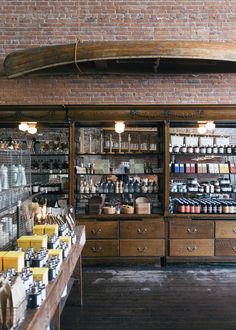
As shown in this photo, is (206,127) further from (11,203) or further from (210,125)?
(11,203)

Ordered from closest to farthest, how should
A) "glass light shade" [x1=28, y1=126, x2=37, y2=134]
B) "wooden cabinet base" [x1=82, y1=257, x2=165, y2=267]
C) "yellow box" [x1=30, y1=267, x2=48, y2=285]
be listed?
"yellow box" [x1=30, y1=267, x2=48, y2=285] → "wooden cabinet base" [x1=82, y1=257, x2=165, y2=267] → "glass light shade" [x1=28, y1=126, x2=37, y2=134]

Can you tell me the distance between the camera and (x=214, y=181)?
247 inches

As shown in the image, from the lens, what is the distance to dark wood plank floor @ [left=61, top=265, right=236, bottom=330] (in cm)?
367

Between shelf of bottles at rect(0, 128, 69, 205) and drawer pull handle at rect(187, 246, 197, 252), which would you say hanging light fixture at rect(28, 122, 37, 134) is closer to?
shelf of bottles at rect(0, 128, 69, 205)

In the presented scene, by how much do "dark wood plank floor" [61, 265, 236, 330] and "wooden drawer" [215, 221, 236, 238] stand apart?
0.50m

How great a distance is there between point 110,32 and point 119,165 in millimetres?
2293

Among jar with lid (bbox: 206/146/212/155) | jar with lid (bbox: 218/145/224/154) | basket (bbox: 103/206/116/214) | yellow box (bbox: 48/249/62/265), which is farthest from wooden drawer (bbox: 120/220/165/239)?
yellow box (bbox: 48/249/62/265)

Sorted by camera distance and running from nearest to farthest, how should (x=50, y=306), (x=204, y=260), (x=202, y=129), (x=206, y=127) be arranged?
1. (x=50, y=306)
2. (x=204, y=260)
3. (x=206, y=127)
4. (x=202, y=129)

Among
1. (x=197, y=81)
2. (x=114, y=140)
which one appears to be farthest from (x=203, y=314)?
(x=197, y=81)

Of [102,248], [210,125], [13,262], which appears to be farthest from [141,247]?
[13,262]

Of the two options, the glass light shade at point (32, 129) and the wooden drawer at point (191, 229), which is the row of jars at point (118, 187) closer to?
the wooden drawer at point (191, 229)

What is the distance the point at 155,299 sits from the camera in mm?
4262

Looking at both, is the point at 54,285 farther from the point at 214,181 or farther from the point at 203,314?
the point at 214,181

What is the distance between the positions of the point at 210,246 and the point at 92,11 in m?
4.39
